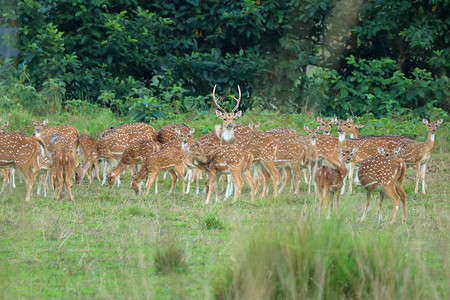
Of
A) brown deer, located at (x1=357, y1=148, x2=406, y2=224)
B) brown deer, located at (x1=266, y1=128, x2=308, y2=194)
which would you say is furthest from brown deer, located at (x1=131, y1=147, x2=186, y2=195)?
brown deer, located at (x1=357, y1=148, x2=406, y2=224)

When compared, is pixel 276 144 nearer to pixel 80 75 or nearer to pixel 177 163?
pixel 177 163

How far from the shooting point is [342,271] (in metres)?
6.34

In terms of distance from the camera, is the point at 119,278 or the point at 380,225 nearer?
the point at 119,278

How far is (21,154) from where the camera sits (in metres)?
11.9

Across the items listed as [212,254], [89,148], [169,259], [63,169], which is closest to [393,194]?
[212,254]

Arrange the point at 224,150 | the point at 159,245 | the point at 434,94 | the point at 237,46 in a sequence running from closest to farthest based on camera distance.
→ 1. the point at 159,245
2. the point at 224,150
3. the point at 434,94
4. the point at 237,46

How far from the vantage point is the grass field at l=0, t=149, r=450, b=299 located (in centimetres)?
619

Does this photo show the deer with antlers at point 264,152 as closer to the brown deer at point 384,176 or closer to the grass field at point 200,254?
the grass field at point 200,254

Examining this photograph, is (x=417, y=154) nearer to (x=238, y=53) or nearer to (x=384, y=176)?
(x=384, y=176)

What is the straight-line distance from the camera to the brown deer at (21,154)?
11852mm

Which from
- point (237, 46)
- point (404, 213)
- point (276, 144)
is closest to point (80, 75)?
point (237, 46)

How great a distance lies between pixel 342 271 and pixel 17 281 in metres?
2.99

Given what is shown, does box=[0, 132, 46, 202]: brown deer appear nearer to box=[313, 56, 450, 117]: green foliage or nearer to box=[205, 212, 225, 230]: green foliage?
box=[205, 212, 225, 230]: green foliage

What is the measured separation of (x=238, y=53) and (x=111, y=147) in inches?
391
